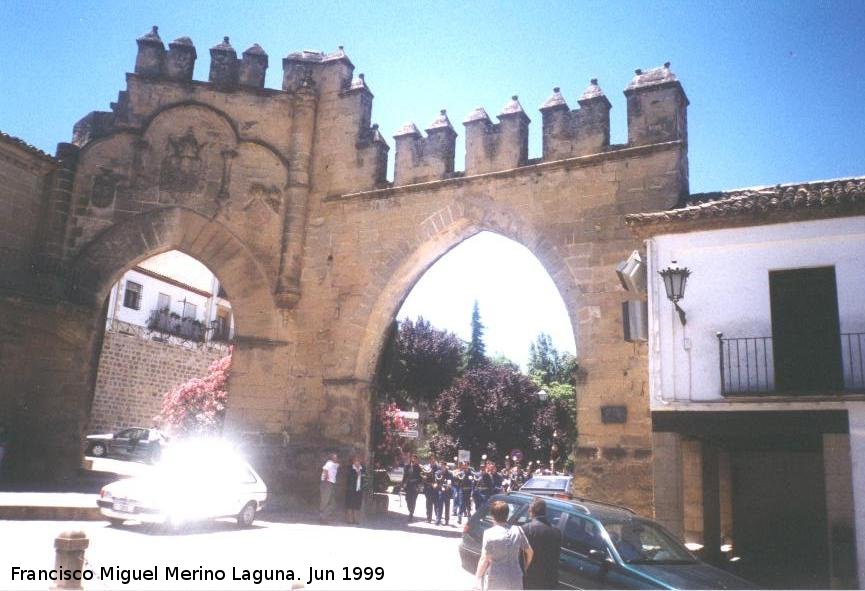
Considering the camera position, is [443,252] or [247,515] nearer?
[247,515]

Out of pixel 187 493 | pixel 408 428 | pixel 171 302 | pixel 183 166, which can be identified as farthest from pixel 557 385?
pixel 187 493

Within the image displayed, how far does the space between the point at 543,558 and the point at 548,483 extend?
376 inches

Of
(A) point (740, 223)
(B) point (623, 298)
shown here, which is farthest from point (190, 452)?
(A) point (740, 223)

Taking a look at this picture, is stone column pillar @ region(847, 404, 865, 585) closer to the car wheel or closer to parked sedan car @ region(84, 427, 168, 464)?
the car wheel

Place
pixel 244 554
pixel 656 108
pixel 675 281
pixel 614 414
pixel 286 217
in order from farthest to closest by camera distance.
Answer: pixel 286 217 < pixel 656 108 < pixel 614 414 < pixel 675 281 < pixel 244 554

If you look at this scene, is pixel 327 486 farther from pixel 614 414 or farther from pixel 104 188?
pixel 104 188

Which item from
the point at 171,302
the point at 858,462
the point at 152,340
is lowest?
the point at 858,462

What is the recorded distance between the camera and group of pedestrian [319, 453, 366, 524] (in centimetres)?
1233

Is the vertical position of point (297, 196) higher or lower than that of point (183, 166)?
lower

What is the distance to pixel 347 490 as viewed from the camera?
12.4 meters

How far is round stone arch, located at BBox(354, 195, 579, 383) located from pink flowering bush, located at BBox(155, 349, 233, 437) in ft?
31.3

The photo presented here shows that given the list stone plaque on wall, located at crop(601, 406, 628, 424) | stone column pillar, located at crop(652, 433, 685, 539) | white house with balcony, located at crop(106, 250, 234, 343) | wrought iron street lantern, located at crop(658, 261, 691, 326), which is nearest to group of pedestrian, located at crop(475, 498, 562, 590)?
stone column pillar, located at crop(652, 433, 685, 539)

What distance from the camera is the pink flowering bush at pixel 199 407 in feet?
70.2

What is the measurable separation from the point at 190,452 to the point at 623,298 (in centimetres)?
718
